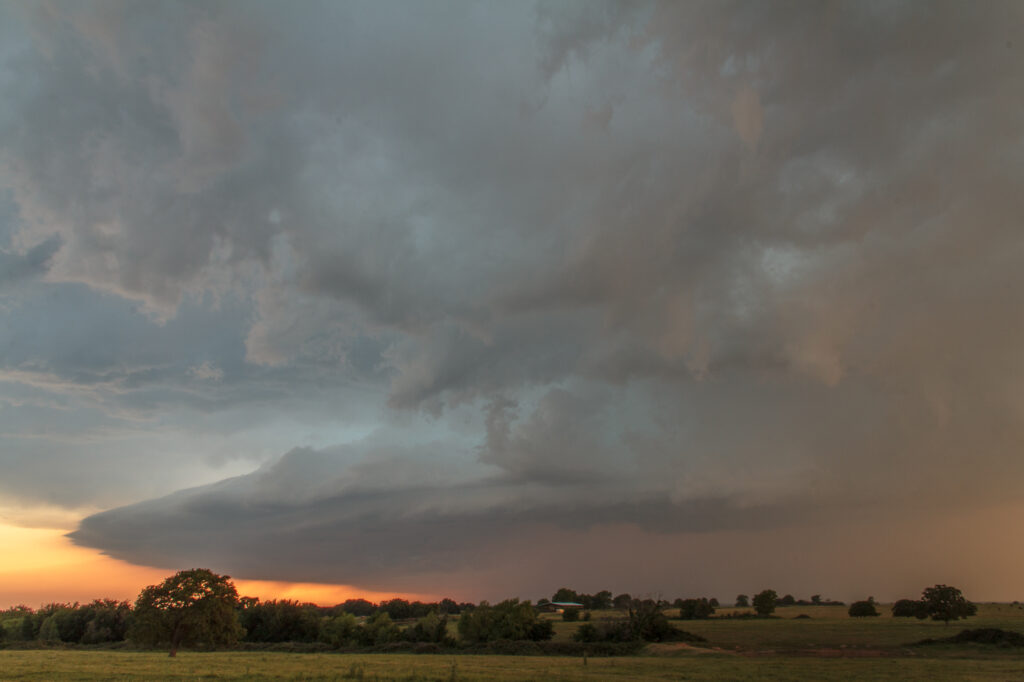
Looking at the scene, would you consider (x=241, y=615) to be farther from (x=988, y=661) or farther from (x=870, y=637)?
(x=988, y=661)

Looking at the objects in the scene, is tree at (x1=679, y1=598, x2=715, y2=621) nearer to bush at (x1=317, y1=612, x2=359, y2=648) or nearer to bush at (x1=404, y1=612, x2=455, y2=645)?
bush at (x1=404, y1=612, x2=455, y2=645)

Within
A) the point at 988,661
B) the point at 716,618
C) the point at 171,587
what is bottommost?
the point at 716,618

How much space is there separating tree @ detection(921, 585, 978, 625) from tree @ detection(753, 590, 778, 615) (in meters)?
63.2

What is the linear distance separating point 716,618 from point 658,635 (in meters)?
61.7

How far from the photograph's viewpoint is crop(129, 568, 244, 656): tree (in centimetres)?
8438

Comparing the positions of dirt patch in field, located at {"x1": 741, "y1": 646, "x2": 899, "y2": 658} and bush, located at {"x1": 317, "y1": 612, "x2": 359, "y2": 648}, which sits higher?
dirt patch in field, located at {"x1": 741, "y1": 646, "x2": 899, "y2": 658}

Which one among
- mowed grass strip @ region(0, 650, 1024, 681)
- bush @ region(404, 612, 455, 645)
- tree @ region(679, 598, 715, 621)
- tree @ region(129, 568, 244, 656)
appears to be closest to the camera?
mowed grass strip @ region(0, 650, 1024, 681)

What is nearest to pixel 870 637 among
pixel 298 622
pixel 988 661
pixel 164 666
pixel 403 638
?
pixel 988 661

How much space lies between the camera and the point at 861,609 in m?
156

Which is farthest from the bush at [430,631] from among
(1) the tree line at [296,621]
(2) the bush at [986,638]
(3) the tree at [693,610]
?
(2) the bush at [986,638]

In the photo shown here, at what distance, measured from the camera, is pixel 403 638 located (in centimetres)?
12569

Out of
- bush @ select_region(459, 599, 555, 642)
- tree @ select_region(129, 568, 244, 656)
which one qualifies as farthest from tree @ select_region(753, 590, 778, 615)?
tree @ select_region(129, 568, 244, 656)

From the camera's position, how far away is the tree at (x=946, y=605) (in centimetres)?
10744

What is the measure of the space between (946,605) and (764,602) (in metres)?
67.4
